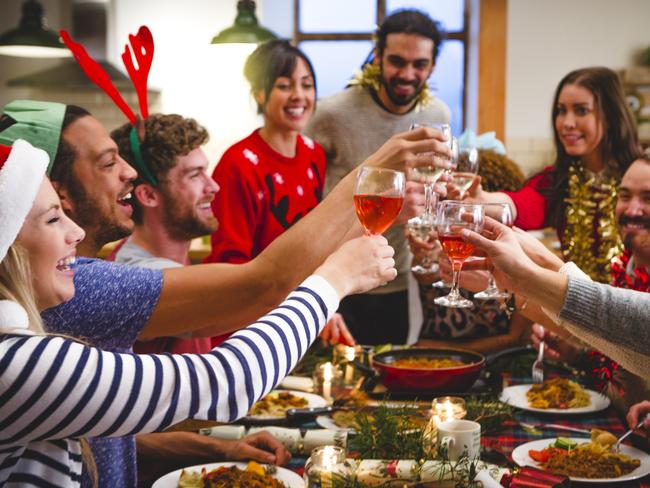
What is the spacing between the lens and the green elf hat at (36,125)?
1563mm

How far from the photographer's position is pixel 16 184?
114 cm

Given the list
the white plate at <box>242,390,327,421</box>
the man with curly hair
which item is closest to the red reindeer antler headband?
the man with curly hair

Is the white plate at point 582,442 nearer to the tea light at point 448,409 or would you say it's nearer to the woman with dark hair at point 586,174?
the tea light at point 448,409

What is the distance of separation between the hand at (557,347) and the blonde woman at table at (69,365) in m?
1.20

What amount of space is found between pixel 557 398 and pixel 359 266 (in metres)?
0.90

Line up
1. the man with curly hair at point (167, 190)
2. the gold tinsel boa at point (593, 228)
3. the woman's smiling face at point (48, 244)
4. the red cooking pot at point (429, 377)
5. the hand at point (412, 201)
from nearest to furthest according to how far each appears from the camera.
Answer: the woman's smiling face at point (48, 244) < the hand at point (412, 201) < the red cooking pot at point (429, 377) < the man with curly hair at point (167, 190) < the gold tinsel boa at point (593, 228)

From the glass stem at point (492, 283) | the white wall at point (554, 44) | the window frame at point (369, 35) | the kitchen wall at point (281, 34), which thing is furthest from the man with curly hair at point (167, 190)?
the window frame at point (369, 35)

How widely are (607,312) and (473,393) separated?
23.2 inches

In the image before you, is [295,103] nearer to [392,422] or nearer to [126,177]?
[126,177]

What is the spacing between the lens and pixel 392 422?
1.52 metres

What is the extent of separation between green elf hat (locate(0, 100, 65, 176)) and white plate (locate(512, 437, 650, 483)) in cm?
111

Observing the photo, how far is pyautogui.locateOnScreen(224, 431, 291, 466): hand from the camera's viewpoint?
1589 millimetres

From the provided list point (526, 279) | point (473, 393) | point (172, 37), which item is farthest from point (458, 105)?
point (526, 279)

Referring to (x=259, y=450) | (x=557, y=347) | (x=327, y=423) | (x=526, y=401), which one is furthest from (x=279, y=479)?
(x=557, y=347)
